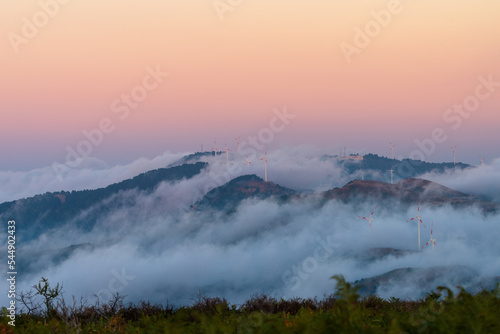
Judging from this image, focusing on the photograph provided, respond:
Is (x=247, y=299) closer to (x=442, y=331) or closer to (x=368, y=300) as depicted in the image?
(x=368, y=300)

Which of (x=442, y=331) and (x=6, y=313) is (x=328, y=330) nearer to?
(x=442, y=331)

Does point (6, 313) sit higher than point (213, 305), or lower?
higher

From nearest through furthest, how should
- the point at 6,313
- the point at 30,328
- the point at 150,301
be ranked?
1. the point at 30,328
2. the point at 6,313
3. the point at 150,301

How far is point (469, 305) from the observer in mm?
9945

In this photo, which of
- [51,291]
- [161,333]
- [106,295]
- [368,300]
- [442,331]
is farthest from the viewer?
[368,300]

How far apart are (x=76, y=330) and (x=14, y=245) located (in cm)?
1078

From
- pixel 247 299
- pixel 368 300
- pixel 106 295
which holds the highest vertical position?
pixel 106 295

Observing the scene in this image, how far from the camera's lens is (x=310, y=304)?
76.1 feet

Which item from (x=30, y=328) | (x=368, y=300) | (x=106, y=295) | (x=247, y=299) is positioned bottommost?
(x=368, y=300)

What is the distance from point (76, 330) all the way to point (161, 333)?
1.96 m

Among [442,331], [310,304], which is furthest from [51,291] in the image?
[442,331]

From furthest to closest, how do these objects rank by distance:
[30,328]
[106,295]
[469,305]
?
[106,295] < [30,328] < [469,305]

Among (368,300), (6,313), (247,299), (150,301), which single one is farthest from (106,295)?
(368,300)

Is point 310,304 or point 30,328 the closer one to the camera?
point 30,328
